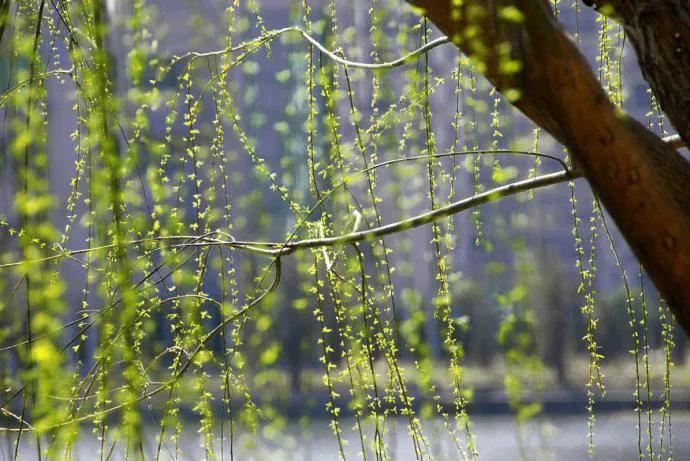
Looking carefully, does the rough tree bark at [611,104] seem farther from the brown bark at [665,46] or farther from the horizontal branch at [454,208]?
the horizontal branch at [454,208]

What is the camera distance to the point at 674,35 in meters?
0.85

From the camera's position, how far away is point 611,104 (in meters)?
0.76

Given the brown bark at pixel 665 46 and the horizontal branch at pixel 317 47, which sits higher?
the horizontal branch at pixel 317 47

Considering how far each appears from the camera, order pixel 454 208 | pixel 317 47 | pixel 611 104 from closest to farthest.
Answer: pixel 611 104 → pixel 454 208 → pixel 317 47

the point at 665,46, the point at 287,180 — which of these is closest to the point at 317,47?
the point at 287,180

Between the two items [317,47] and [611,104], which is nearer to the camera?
[611,104]

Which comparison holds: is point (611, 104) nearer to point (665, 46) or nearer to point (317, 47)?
point (665, 46)

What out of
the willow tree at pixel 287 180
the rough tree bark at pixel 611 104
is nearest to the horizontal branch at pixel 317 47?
the willow tree at pixel 287 180

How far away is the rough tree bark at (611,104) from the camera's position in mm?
721

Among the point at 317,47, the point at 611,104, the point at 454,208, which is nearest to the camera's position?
the point at 611,104

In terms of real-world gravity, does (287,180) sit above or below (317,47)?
below

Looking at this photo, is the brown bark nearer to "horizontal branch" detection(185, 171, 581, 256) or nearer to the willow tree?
the willow tree

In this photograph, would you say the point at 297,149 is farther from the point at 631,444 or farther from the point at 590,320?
the point at 631,444

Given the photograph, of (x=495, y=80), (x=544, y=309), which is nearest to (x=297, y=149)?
(x=495, y=80)
